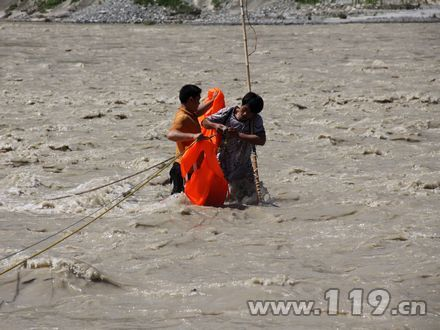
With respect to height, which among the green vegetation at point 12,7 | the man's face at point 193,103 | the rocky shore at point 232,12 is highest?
the man's face at point 193,103

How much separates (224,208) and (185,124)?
0.80m

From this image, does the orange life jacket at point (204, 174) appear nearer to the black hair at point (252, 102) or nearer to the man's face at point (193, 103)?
the man's face at point (193, 103)

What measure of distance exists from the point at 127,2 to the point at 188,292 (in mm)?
30136

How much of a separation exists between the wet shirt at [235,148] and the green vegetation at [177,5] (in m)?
26.8

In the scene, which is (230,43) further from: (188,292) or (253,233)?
(188,292)

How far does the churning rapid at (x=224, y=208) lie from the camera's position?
5.77 meters

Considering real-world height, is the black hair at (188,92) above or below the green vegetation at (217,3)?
above

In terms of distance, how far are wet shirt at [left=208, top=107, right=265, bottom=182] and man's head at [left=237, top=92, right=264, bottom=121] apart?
0.30ft

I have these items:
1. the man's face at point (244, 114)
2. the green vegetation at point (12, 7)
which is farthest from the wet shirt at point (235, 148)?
the green vegetation at point (12, 7)

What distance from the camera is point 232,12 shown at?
34125 mm

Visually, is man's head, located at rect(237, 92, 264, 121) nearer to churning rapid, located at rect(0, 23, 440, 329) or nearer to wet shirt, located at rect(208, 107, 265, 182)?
wet shirt, located at rect(208, 107, 265, 182)

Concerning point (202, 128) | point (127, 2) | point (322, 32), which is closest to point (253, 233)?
point (202, 128)

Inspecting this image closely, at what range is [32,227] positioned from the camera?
768 cm
